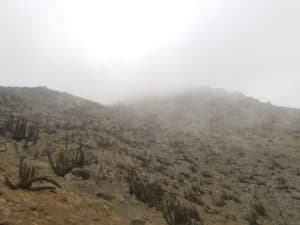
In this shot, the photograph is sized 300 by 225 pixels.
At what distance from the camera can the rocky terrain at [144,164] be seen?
12.7m

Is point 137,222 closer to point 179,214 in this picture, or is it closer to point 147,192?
point 179,214

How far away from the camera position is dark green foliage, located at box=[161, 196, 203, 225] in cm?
1427

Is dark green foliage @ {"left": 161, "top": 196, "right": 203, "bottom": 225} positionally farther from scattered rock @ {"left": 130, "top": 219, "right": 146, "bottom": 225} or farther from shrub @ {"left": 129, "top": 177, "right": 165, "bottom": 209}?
scattered rock @ {"left": 130, "top": 219, "right": 146, "bottom": 225}

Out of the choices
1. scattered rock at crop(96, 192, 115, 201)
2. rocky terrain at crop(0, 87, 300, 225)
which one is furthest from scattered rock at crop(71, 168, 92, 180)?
scattered rock at crop(96, 192, 115, 201)

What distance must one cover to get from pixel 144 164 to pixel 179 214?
289 inches

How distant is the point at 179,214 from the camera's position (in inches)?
582

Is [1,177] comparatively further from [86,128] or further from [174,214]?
[86,128]

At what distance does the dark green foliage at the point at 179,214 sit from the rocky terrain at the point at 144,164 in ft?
0.18

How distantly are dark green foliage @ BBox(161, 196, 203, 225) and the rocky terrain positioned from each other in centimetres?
5

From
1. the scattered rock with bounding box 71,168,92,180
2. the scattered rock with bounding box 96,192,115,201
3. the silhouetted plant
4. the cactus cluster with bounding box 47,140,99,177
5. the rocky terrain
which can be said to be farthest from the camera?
the scattered rock with bounding box 71,168,92,180

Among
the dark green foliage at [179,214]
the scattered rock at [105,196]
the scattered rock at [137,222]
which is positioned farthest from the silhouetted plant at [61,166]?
the dark green foliage at [179,214]

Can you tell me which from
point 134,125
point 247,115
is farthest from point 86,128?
point 247,115

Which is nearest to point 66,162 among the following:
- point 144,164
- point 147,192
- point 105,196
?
point 105,196

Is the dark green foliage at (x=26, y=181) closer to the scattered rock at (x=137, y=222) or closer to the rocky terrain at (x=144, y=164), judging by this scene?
the rocky terrain at (x=144, y=164)
